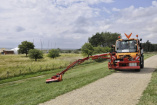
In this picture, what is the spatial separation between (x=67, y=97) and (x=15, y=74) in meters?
18.1

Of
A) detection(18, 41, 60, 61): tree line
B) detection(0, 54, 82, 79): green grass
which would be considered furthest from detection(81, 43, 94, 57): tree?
detection(18, 41, 60, 61): tree line

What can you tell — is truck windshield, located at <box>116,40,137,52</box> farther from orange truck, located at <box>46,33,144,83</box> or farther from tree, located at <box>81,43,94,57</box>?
tree, located at <box>81,43,94,57</box>

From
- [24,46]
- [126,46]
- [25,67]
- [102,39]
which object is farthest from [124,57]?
[102,39]

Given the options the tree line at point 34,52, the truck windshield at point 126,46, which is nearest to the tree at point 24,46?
the tree line at point 34,52

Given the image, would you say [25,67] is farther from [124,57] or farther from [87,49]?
[87,49]

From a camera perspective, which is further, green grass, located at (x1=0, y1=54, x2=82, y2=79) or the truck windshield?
green grass, located at (x1=0, y1=54, x2=82, y2=79)

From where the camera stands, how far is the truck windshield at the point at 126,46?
496 inches

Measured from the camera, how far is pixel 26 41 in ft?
265

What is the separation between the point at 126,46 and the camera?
42.3 ft

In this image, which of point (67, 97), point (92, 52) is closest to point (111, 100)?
point (67, 97)

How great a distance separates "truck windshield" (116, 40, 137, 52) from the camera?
1260cm

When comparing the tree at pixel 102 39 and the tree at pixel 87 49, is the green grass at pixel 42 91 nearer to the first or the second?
the tree at pixel 87 49

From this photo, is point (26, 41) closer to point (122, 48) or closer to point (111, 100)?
point (122, 48)

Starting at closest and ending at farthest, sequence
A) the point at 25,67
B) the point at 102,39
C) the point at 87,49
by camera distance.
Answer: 1. the point at 25,67
2. the point at 87,49
3. the point at 102,39
